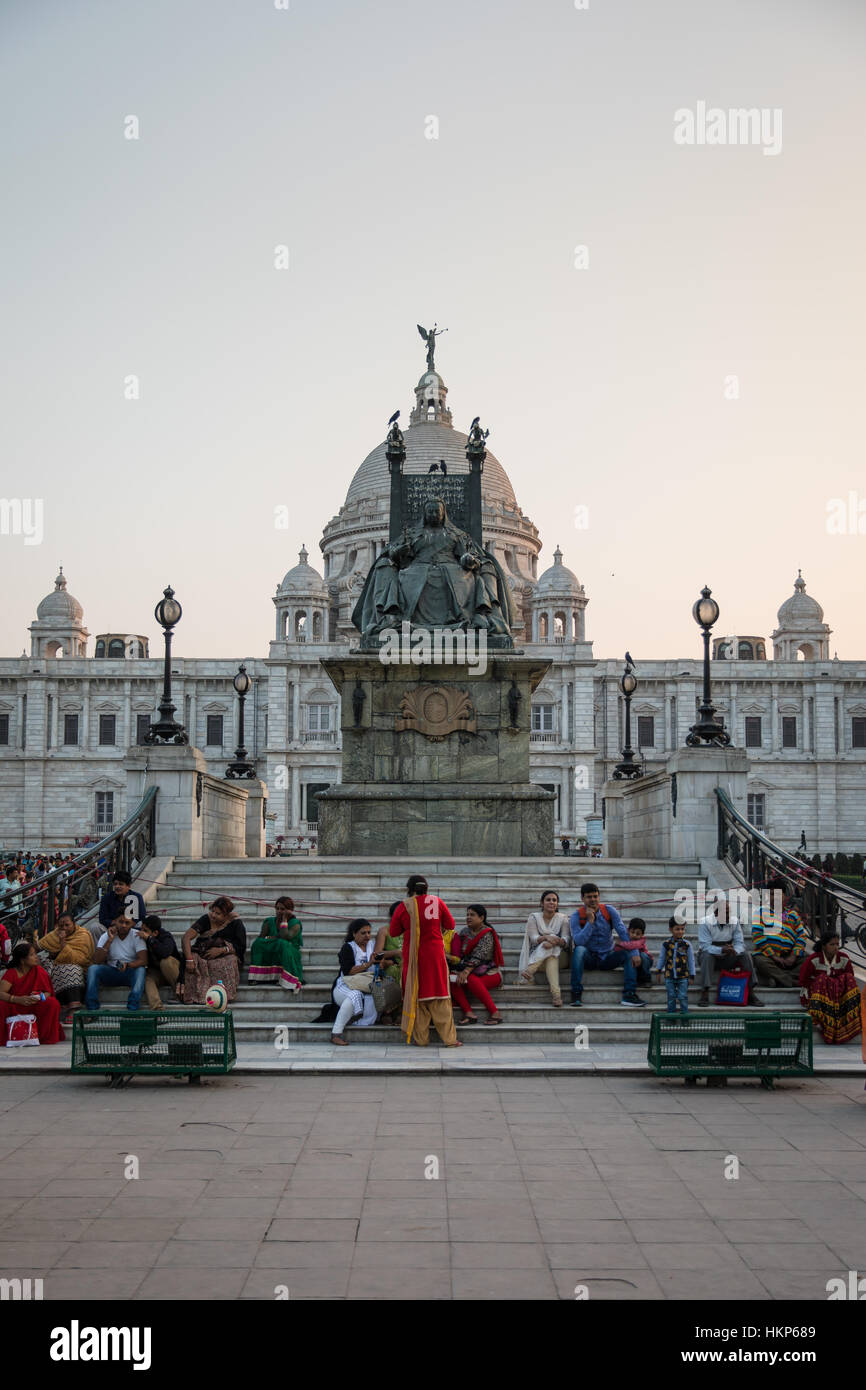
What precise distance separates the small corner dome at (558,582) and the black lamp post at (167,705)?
3116 inches

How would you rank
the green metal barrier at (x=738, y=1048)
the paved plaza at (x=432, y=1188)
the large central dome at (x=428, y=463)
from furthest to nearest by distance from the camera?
the large central dome at (x=428, y=463) < the green metal barrier at (x=738, y=1048) < the paved plaza at (x=432, y=1188)

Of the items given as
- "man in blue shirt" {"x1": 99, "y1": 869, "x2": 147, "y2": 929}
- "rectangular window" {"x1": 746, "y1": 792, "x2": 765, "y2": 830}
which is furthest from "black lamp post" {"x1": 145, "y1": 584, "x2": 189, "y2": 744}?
"rectangular window" {"x1": 746, "y1": 792, "x2": 765, "y2": 830}

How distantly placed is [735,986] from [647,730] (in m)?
78.8

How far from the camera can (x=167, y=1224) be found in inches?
261

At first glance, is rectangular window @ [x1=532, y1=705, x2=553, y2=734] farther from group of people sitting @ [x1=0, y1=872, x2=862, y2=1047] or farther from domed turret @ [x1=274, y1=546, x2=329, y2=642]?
group of people sitting @ [x1=0, y1=872, x2=862, y2=1047]

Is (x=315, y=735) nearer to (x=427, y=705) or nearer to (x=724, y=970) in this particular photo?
(x=427, y=705)

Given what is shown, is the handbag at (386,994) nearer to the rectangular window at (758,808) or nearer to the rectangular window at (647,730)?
the rectangular window at (647,730)

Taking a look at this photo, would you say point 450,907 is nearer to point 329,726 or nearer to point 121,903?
point 121,903

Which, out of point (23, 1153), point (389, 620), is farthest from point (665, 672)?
point (23, 1153)

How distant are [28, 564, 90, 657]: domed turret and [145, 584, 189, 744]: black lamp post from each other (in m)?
81.3

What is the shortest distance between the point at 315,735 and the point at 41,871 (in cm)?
5847

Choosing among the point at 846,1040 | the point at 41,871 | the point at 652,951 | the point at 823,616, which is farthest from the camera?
the point at 823,616

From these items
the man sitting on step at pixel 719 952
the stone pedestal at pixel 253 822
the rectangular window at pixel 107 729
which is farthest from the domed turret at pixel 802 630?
the man sitting on step at pixel 719 952

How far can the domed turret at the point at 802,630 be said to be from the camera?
103m
